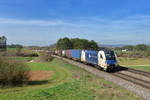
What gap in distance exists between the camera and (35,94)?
34.7ft

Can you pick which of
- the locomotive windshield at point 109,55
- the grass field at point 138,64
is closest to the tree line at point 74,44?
the grass field at point 138,64

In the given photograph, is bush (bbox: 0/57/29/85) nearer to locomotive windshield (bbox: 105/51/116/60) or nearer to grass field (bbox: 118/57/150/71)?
locomotive windshield (bbox: 105/51/116/60)

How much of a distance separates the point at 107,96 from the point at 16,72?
27.4 ft

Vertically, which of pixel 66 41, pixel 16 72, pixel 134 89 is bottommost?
pixel 134 89

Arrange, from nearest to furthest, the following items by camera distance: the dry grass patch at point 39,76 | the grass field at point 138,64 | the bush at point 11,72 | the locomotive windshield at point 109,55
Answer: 1. the bush at point 11,72
2. the dry grass patch at point 39,76
3. the locomotive windshield at point 109,55
4. the grass field at point 138,64

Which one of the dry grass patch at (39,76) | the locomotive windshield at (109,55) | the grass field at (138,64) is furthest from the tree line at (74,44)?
the dry grass patch at (39,76)

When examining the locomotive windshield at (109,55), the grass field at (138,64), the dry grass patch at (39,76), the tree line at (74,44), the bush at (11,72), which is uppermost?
the tree line at (74,44)

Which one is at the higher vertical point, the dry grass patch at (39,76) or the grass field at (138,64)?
the dry grass patch at (39,76)

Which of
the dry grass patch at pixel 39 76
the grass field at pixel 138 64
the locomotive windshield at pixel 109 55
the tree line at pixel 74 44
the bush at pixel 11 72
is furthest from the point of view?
the tree line at pixel 74 44

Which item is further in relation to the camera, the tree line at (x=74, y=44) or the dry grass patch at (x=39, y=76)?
the tree line at (x=74, y=44)

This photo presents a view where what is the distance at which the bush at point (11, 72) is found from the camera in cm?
1389

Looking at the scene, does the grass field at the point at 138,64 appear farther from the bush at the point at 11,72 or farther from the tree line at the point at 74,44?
the tree line at the point at 74,44

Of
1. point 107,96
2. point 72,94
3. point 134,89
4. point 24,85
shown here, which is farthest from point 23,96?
point 134,89

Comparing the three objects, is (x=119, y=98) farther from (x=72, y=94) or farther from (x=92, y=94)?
(x=72, y=94)
